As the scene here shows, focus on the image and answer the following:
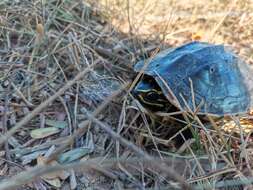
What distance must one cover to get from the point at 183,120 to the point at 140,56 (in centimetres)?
61

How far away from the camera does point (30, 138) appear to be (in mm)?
1823

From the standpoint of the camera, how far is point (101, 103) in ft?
6.40

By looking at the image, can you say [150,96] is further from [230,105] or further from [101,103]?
[230,105]

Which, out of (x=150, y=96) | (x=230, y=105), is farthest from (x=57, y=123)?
(x=230, y=105)

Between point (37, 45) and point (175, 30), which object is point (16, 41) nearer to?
point (37, 45)

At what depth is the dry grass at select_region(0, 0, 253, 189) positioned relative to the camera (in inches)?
65.5

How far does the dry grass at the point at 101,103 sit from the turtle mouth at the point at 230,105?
0.18ft

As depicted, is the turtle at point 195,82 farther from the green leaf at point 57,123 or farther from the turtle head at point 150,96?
the green leaf at point 57,123

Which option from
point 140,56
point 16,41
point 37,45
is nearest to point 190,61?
point 140,56

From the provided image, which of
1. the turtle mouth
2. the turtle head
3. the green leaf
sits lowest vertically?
the green leaf

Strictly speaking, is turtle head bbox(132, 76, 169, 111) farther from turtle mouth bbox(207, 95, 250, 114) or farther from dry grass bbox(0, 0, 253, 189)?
turtle mouth bbox(207, 95, 250, 114)

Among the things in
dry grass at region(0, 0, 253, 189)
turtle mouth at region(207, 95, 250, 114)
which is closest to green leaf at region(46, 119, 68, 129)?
dry grass at region(0, 0, 253, 189)

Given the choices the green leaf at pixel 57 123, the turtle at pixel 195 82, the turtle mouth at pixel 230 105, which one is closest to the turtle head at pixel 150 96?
the turtle at pixel 195 82

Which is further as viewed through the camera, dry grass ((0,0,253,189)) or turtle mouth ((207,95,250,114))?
turtle mouth ((207,95,250,114))
